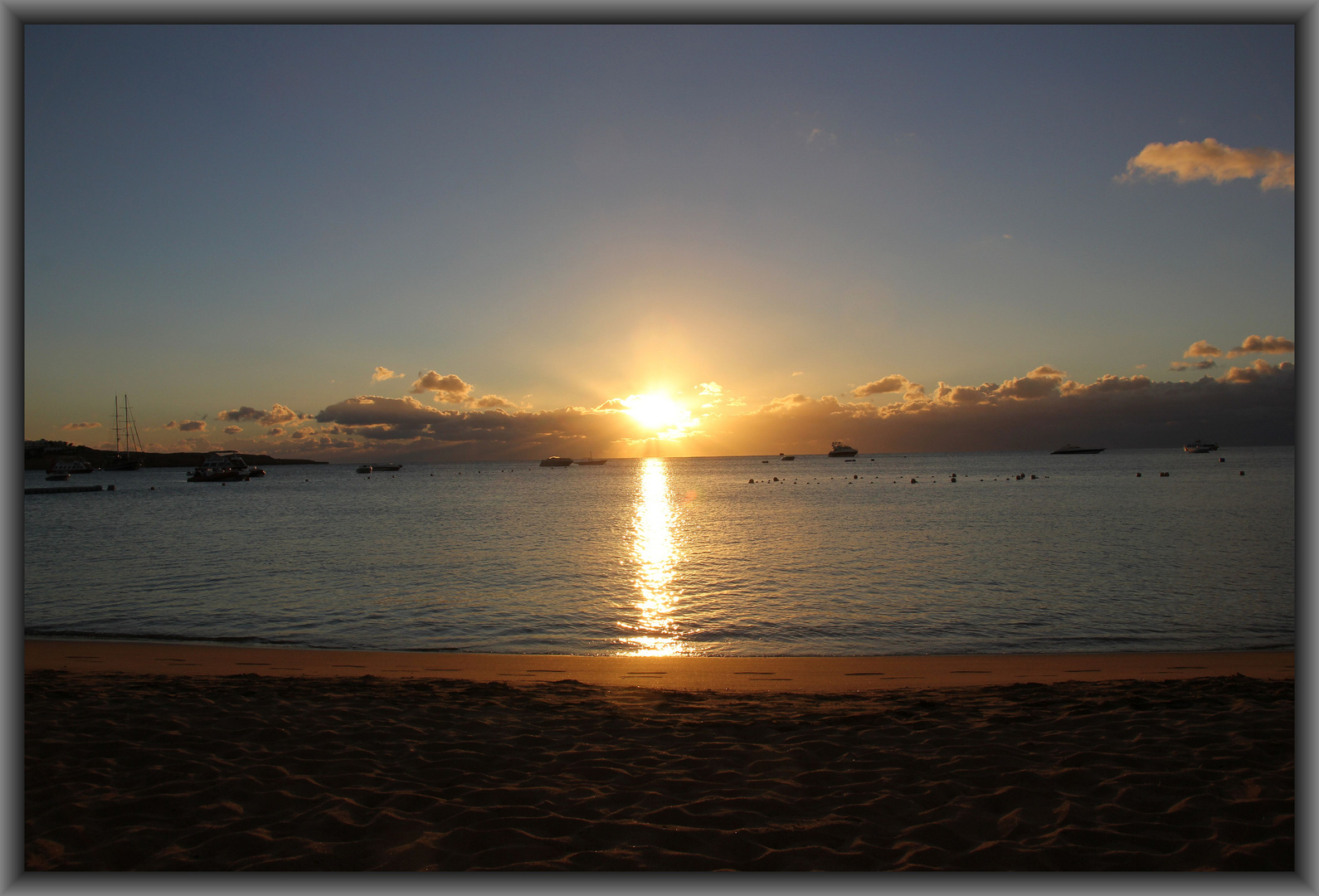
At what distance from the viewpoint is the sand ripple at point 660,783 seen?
4.21 metres

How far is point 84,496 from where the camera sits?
76375 mm

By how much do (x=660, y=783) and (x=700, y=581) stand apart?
16148 millimetres

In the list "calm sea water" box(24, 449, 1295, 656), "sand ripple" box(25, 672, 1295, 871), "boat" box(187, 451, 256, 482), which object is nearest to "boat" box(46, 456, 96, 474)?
"boat" box(187, 451, 256, 482)

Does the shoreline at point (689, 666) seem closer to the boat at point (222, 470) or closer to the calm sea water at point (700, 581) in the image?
the calm sea water at point (700, 581)

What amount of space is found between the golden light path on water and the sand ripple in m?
5.57

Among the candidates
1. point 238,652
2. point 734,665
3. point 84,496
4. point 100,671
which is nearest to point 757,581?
point 734,665

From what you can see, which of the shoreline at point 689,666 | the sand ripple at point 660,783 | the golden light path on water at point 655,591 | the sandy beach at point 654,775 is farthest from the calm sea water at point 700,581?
the sand ripple at point 660,783

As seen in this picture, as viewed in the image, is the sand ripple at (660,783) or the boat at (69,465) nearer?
the sand ripple at (660,783)

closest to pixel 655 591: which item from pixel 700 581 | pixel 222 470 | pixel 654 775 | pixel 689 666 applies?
pixel 700 581

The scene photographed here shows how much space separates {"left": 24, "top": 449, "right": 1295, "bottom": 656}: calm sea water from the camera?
47.0ft

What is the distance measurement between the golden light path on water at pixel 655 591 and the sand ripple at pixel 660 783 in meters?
5.57

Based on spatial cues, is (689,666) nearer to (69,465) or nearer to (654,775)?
(654,775)

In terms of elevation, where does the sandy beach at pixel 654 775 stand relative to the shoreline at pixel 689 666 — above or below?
above

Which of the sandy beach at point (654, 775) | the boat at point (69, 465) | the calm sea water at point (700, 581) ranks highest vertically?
the boat at point (69, 465)
